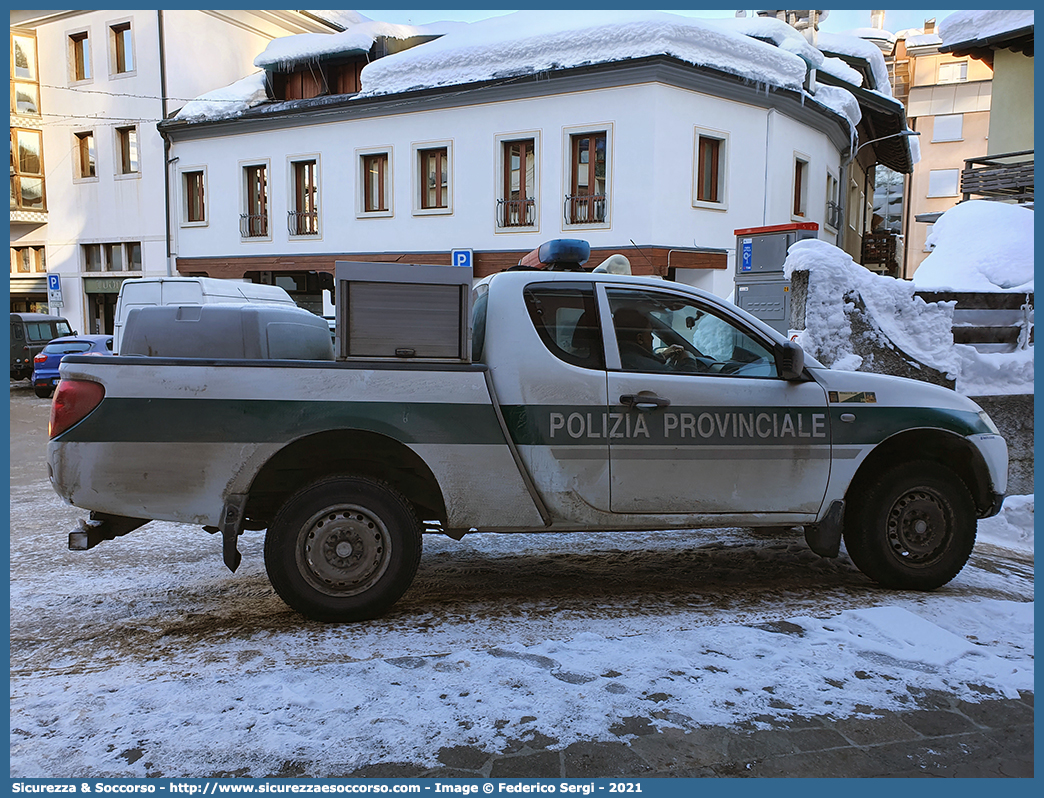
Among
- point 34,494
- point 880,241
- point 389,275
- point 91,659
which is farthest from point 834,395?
point 880,241

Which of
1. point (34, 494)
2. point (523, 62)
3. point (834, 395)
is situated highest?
point (523, 62)

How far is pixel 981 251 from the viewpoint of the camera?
34.6 ft

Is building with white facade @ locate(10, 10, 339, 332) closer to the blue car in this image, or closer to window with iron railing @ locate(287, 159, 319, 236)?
window with iron railing @ locate(287, 159, 319, 236)

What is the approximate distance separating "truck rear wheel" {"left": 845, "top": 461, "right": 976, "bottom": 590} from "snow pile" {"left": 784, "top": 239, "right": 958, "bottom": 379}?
364 cm

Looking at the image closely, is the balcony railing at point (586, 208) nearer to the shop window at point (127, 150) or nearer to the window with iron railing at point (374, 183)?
the window with iron railing at point (374, 183)

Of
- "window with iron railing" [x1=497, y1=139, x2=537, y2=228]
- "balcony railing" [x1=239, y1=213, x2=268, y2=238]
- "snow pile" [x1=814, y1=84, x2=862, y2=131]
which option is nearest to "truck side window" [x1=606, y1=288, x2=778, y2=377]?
"window with iron railing" [x1=497, y1=139, x2=537, y2=228]

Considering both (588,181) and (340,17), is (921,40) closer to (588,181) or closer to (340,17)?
(340,17)

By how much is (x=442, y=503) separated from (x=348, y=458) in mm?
579

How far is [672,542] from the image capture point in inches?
241

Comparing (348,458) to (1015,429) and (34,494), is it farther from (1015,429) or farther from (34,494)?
(1015,429)

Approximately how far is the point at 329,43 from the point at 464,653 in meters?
23.3

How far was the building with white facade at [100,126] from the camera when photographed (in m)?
25.4

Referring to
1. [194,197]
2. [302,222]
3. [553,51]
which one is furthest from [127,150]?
[553,51]

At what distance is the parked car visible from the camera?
2006 centimetres
